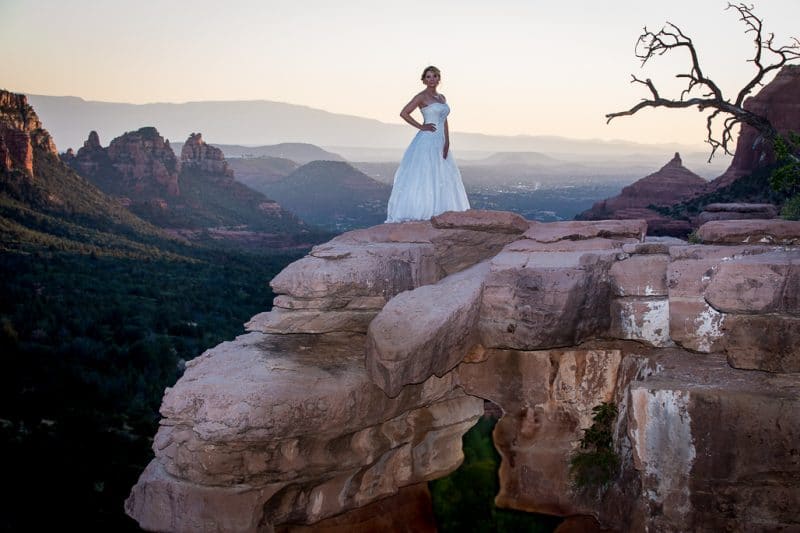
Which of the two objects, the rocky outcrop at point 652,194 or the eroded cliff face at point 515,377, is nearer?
the eroded cliff face at point 515,377

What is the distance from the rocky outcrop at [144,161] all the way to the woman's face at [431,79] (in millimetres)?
56324

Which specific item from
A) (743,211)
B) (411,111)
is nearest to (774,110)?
(743,211)

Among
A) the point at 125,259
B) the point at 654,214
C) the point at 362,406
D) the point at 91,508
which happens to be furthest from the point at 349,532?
the point at 654,214

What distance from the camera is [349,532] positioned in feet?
41.1

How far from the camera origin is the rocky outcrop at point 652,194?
50003mm

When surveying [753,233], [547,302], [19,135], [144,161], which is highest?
[19,135]

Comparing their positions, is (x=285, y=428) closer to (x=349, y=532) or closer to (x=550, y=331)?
(x=349, y=532)

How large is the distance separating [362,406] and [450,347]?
144 centimetres

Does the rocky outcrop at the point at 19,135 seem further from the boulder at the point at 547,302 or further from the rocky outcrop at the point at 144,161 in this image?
the boulder at the point at 547,302

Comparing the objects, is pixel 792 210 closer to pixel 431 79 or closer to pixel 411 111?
pixel 431 79

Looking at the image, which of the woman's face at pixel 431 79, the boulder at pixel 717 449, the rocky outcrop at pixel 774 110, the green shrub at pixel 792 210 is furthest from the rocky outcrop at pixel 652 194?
the boulder at pixel 717 449

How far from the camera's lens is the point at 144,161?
69562mm

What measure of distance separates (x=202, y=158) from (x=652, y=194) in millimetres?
43797

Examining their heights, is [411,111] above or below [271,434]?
above
